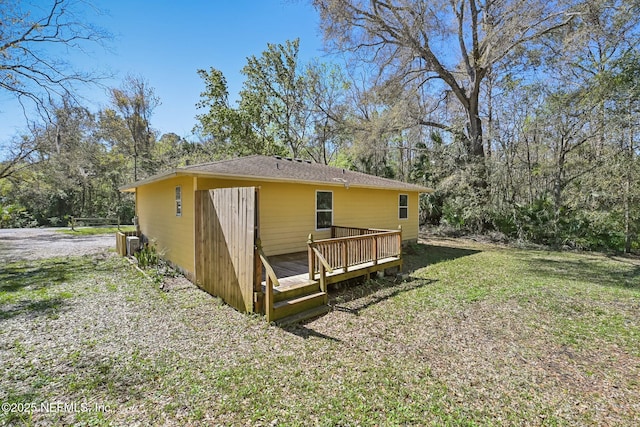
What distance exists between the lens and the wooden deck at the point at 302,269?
5.79 m

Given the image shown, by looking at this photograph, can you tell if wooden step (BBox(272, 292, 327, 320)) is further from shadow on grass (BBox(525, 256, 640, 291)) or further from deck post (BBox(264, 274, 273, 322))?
shadow on grass (BBox(525, 256, 640, 291))

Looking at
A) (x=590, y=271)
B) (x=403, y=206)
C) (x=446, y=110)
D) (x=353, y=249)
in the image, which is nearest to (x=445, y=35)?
(x=446, y=110)

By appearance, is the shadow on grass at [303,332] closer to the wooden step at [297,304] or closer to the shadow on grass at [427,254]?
the wooden step at [297,304]

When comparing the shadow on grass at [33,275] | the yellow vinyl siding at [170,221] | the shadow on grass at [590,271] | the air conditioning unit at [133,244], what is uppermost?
the yellow vinyl siding at [170,221]

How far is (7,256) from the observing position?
Answer: 9914 millimetres

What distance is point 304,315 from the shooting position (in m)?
4.85

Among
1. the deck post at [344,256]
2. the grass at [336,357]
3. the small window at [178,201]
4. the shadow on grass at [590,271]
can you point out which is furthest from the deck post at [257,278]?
the shadow on grass at [590,271]

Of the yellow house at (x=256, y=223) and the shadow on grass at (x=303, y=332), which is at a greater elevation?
the yellow house at (x=256, y=223)

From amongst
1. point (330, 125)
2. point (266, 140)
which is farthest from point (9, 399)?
point (330, 125)

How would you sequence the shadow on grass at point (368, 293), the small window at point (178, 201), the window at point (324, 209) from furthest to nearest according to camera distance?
1. the window at point (324, 209)
2. the small window at point (178, 201)
3. the shadow on grass at point (368, 293)

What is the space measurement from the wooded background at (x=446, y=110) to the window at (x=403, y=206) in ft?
13.7

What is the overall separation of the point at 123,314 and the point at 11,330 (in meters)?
1.44

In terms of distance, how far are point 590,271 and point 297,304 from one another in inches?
374

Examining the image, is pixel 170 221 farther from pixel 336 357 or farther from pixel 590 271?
pixel 590 271
